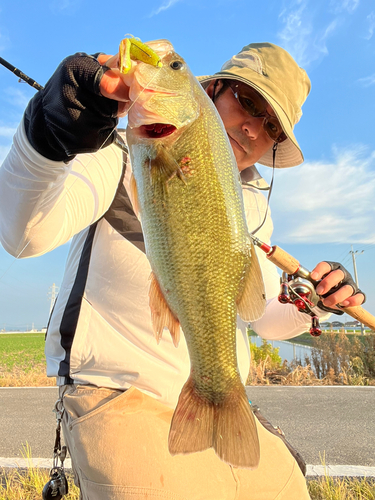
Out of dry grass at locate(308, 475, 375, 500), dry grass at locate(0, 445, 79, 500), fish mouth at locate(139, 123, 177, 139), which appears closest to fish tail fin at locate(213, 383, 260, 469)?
fish mouth at locate(139, 123, 177, 139)

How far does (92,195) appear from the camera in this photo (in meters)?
2.30

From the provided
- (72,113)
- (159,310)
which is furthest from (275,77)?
(159,310)

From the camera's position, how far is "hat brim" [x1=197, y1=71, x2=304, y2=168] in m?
2.62

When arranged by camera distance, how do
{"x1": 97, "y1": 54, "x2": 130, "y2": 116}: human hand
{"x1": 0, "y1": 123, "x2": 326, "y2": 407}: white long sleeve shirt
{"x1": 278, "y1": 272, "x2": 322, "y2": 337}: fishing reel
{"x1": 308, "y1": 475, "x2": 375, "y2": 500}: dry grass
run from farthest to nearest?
{"x1": 308, "y1": 475, "x2": 375, "y2": 500}: dry grass, {"x1": 278, "y1": 272, "x2": 322, "y2": 337}: fishing reel, {"x1": 0, "y1": 123, "x2": 326, "y2": 407}: white long sleeve shirt, {"x1": 97, "y1": 54, "x2": 130, "y2": 116}: human hand

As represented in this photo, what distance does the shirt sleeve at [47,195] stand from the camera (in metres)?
1.84

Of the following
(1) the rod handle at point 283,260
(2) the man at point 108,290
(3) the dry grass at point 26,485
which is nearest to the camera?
(2) the man at point 108,290

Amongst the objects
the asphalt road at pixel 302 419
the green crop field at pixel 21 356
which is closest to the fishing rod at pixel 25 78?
the asphalt road at pixel 302 419

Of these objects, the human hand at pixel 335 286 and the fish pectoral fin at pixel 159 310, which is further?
the human hand at pixel 335 286

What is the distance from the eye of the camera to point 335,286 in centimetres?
264

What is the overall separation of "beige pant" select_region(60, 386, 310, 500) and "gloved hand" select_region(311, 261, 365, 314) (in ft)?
4.09

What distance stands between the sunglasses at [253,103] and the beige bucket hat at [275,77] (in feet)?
0.39

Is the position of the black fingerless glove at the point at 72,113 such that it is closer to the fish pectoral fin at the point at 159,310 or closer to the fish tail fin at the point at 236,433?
the fish pectoral fin at the point at 159,310

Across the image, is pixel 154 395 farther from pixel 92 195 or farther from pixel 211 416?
pixel 92 195

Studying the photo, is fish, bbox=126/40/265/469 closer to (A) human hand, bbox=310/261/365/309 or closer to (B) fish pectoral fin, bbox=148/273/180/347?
(B) fish pectoral fin, bbox=148/273/180/347
